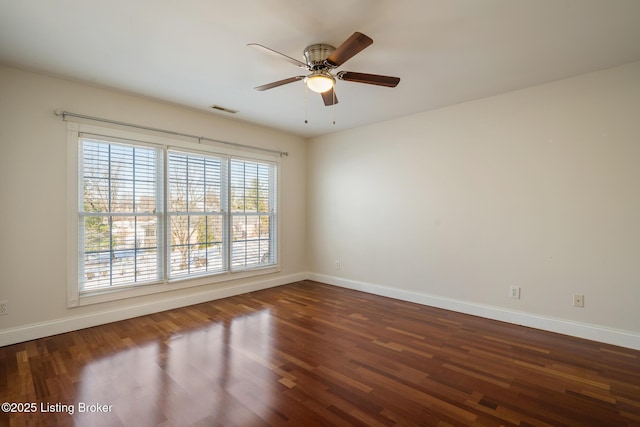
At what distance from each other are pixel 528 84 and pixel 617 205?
148cm

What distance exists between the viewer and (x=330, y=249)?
17.3ft

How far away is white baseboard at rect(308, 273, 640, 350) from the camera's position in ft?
9.17

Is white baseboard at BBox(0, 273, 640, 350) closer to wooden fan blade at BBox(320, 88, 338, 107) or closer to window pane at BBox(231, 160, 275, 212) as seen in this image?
window pane at BBox(231, 160, 275, 212)

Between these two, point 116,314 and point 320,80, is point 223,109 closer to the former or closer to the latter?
point 320,80

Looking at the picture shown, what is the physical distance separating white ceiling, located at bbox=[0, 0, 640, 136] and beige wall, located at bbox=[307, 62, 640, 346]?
0.38m

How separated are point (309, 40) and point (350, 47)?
22.5 inches

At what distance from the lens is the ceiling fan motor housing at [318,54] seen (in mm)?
2438

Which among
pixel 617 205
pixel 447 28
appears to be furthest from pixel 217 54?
pixel 617 205

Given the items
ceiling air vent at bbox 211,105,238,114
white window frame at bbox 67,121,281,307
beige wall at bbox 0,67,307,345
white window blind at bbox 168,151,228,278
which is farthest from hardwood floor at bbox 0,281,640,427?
ceiling air vent at bbox 211,105,238,114

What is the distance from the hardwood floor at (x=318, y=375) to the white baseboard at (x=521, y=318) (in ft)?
0.35

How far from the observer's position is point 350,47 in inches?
78.8

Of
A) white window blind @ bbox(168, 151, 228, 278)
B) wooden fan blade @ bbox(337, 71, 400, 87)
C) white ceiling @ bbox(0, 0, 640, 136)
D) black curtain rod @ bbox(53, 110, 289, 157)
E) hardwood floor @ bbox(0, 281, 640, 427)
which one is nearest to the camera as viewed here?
hardwood floor @ bbox(0, 281, 640, 427)

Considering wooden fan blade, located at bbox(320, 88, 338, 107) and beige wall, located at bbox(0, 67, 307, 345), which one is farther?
beige wall, located at bbox(0, 67, 307, 345)

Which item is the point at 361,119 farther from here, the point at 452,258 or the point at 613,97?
the point at 613,97
